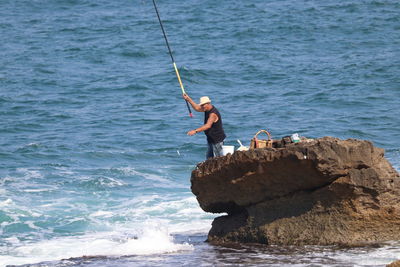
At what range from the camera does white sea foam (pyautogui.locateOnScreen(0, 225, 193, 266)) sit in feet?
35.3

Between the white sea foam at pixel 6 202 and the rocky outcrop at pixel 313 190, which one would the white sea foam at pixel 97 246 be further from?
the white sea foam at pixel 6 202

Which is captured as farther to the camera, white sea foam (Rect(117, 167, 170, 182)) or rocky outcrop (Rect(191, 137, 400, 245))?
white sea foam (Rect(117, 167, 170, 182))

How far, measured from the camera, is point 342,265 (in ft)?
29.7

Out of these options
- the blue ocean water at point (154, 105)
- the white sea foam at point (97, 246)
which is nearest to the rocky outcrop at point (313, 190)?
the blue ocean water at point (154, 105)

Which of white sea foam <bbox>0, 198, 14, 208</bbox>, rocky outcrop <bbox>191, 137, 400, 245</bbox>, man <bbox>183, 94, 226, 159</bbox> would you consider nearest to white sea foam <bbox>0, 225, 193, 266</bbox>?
rocky outcrop <bbox>191, 137, 400, 245</bbox>

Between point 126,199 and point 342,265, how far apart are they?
6833mm

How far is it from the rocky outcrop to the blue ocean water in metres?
0.38

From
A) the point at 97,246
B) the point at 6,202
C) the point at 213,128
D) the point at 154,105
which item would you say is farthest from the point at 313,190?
the point at 154,105

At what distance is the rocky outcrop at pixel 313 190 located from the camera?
32.7ft

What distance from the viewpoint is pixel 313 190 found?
10.3 meters

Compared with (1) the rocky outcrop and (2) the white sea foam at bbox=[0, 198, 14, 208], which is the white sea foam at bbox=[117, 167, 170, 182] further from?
(1) the rocky outcrop

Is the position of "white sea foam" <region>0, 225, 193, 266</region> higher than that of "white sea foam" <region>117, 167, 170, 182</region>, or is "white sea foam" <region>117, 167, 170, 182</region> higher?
"white sea foam" <region>0, 225, 193, 266</region>

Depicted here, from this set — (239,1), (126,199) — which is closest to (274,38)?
(239,1)

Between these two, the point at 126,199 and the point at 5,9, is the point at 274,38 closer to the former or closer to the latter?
the point at 5,9
